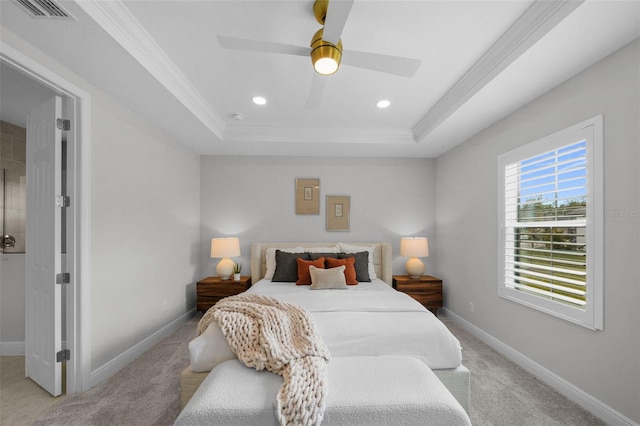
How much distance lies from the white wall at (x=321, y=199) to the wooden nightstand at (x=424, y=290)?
0.52 metres

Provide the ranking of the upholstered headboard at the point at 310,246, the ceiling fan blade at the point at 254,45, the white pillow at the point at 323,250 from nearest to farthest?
the ceiling fan blade at the point at 254,45, the white pillow at the point at 323,250, the upholstered headboard at the point at 310,246

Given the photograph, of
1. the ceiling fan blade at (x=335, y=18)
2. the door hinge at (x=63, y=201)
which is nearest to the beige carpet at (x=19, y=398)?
the door hinge at (x=63, y=201)

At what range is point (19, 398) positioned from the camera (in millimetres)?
2107

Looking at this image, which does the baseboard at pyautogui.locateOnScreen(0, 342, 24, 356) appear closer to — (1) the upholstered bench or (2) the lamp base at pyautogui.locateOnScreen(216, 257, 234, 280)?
(2) the lamp base at pyautogui.locateOnScreen(216, 257, 234, 280)

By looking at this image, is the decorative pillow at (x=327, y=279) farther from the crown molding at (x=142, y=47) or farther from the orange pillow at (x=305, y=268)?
the crown molding at (x=142, y=47)

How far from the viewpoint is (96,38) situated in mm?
1752

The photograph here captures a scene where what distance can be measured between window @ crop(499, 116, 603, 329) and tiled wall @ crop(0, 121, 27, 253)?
4776mm

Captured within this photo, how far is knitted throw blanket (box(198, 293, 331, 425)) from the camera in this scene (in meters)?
1.31

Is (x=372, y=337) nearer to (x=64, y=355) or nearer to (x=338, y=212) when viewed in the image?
(x=64, y=355)

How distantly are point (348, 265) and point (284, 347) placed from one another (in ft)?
6.58

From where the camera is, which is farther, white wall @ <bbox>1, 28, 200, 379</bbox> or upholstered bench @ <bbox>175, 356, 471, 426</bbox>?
white wall @ <bbox>1, 28, 200, 379</bbox>

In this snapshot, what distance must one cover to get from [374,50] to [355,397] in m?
2.19

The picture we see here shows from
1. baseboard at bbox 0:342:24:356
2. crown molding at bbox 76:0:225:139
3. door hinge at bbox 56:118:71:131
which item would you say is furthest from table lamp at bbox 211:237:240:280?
door hinge at bbox 56:118:71:131

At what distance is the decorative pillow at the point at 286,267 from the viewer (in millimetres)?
3688
